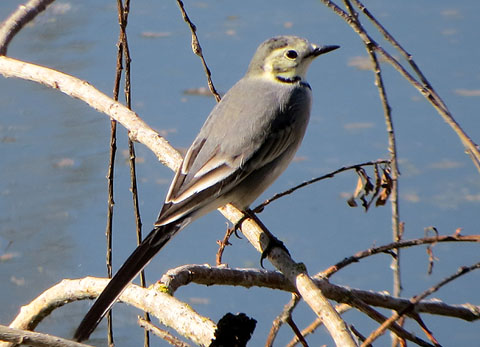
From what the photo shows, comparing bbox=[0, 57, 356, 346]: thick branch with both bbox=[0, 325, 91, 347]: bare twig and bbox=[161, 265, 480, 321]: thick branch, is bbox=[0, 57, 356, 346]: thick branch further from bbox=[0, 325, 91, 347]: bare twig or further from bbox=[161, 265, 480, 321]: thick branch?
bbox=[0, 325, 91, 347]: bare twig

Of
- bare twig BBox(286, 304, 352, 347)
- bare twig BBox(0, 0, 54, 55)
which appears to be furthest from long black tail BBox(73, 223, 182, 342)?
bare twig BBox(0, 0, 54, 55)

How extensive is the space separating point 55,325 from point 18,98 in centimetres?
275

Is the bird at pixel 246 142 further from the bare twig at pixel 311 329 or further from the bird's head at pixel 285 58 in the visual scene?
the bare twig at pixel 311 329

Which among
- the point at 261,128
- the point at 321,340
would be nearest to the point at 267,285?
the point at 261,128

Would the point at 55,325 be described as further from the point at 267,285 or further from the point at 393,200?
the point at 393,200

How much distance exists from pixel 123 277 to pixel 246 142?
3.46 ft

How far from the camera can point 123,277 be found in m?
2.85

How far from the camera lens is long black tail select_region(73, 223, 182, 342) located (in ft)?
8.91

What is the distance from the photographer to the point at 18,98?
7.96 meters

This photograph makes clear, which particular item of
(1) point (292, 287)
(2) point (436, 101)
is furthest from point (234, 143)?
(2) point (436, 101)

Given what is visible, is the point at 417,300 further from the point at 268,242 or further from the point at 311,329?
the point at 268,242

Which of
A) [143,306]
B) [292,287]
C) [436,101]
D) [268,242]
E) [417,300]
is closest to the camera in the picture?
[417,300]

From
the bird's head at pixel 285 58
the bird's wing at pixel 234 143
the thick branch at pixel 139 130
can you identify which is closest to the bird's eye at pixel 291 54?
the bird's head at pixel 285 58

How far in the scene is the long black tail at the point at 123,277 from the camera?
2.71 meters
